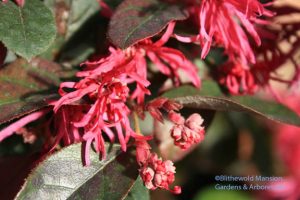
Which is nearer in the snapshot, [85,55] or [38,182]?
[38,182]

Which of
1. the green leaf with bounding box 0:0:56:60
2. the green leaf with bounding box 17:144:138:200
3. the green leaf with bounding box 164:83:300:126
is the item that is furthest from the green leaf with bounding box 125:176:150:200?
the green leaf with bounding box 0:0:56:60

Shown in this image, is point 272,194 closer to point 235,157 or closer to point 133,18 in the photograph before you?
point 235,157

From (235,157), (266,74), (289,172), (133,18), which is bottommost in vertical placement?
(289,172)

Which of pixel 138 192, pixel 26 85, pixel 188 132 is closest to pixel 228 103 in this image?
pixel 188 132

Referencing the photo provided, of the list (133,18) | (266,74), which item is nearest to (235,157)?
(266,74)

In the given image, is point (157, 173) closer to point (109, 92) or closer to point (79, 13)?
point (109, 92)

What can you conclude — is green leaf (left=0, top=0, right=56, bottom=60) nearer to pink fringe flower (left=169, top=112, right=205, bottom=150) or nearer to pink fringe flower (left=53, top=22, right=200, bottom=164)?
pink fringe flower (left=53, top=22, right=200, bottom=164)

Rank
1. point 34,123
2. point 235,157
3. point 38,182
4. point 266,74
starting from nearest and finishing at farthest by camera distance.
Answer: point 38,182
point 34,123
point 266,74
point 235,157
